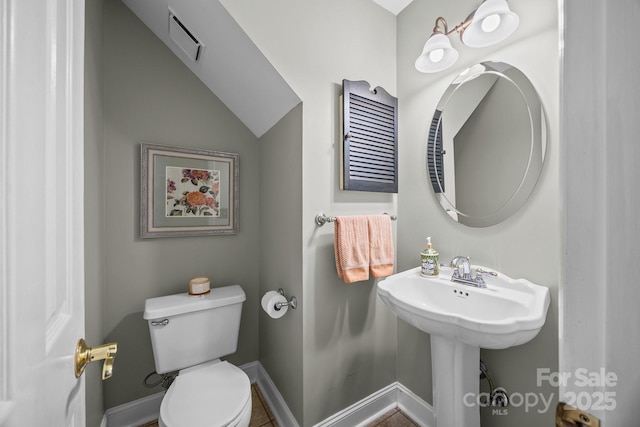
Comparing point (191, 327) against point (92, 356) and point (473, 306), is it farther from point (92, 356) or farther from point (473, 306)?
point (473, 306)

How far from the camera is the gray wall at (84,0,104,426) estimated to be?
3.45 feet

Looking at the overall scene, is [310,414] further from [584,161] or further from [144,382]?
[584,161]

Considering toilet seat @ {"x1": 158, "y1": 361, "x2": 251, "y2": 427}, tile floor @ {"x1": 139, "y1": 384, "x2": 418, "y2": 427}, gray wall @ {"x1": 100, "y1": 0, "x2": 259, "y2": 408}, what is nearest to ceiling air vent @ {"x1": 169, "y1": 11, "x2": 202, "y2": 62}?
gray wall @ {"x1": 100, "y1": 0, "x2": 259, "y2": 408}

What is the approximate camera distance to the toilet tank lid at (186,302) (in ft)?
4.35

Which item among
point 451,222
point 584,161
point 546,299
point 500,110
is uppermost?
point 500,110

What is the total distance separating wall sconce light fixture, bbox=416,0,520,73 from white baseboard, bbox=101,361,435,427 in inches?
74.8

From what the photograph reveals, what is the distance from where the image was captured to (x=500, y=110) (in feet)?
3.90

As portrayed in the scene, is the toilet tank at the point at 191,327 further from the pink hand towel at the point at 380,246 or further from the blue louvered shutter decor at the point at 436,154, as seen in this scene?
the blue louvered shutter decor at the point at 436,154

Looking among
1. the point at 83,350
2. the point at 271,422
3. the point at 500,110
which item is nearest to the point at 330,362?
the point at 271,422

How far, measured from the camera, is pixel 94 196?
3.90ft

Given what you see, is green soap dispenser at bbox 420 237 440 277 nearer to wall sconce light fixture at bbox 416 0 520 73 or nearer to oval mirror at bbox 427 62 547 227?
oval mirror at bbox 427 62 547 227

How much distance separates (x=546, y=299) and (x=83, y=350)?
1450 mm

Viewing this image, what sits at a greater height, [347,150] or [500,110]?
[500,110]

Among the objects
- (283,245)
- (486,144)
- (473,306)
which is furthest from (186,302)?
(486,144)
